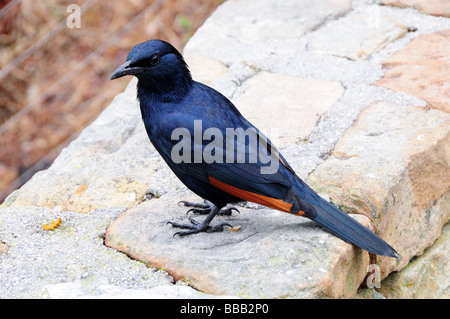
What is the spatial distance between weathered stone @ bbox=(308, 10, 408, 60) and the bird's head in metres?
1.26

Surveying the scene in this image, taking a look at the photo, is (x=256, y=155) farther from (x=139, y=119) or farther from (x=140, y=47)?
(x=139, y=119)

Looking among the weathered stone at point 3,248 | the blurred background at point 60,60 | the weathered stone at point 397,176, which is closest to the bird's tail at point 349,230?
the weathered stone at point 397,176

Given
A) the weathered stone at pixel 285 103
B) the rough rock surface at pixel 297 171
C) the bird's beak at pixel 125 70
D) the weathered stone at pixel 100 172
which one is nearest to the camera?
the rough rock surface at pixel 297 171

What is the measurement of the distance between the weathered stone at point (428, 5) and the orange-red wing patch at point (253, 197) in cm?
226

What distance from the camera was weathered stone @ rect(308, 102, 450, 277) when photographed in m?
2.77

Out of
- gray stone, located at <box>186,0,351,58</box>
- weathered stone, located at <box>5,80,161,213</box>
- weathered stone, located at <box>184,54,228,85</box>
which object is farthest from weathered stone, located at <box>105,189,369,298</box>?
gray stone, located at <box>186,0,351,58</box>

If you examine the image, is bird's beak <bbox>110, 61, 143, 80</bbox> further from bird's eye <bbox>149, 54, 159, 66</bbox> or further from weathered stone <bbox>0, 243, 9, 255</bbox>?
weathered stone <bbox>0, 243, 9, 255</bbox>

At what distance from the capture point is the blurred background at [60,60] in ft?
18.1

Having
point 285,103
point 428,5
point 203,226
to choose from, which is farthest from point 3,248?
point 428,5

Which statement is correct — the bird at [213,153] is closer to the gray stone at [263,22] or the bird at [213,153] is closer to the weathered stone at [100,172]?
the weathered stone at [100,172]

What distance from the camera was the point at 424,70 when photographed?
11.8ft

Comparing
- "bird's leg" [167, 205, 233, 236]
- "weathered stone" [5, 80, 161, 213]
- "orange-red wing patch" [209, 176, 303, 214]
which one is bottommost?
"bird's leg" [167, 205, 233, 236]

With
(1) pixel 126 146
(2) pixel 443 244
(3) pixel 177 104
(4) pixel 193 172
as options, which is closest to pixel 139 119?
(1) pixel 126 146

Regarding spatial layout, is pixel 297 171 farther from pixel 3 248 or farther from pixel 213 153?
pixel 3 248
